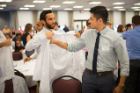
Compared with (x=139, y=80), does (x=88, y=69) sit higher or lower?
higher

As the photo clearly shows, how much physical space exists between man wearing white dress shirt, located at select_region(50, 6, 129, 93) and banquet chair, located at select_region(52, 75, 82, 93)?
0.20m

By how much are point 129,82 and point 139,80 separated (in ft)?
0.69

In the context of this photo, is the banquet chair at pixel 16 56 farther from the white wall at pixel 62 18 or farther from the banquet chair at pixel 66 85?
the white wall at pixel 62 18

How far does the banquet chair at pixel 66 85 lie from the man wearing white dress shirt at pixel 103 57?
0.66 feet

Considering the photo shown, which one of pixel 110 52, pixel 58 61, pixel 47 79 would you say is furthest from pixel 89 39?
pixel 47 79

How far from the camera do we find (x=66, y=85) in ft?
5.90

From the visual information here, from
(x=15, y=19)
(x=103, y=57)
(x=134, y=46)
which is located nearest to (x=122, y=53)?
(x=103, y=57)

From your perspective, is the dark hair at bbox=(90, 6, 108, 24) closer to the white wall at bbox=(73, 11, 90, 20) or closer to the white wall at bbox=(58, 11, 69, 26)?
the white wall at bbox=(58, 11, 69, 26)

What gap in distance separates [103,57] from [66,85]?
2.12 ft

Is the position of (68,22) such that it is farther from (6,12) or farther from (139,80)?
(139,80)

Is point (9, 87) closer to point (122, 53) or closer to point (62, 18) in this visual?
point (122, 53)

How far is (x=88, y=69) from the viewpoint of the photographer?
5.27 feet

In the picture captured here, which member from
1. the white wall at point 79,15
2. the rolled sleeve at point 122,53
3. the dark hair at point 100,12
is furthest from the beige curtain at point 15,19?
the rolled sleeve at point 122,53

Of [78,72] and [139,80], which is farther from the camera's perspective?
[139,80]
